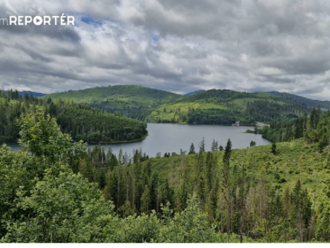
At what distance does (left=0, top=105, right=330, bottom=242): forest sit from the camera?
712cm

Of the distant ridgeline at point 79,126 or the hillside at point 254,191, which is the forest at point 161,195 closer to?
the hillside at point 254,191

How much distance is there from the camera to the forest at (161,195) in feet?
23.4

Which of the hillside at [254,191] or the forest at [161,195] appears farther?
the hillside at [254,191]

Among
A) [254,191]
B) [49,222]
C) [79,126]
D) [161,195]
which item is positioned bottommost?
[161,195]

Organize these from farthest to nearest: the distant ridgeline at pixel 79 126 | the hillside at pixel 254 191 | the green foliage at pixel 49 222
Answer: the distant ridgeline at pixel 79 126
the hillside at pixel 254 191
the green foliage at pixel 49 222

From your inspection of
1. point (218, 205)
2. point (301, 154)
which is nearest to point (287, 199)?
point (218, 205)

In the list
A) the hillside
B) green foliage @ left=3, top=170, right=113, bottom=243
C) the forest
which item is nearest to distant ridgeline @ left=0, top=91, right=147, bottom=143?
the forest

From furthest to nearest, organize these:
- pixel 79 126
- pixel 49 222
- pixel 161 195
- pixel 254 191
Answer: pixel 79 126, pixel 161 195, pixel 254 191, pixel 49 222

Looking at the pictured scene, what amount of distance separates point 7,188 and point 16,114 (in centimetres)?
18695

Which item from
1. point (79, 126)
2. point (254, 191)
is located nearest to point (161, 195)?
point (254, 191)

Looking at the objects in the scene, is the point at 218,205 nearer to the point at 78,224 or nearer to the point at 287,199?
the point at 287,199

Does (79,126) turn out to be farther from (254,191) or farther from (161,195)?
(254,191)

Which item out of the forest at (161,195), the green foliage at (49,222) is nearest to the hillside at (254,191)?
the forest at (161,195)

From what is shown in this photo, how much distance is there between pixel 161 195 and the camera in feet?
189
